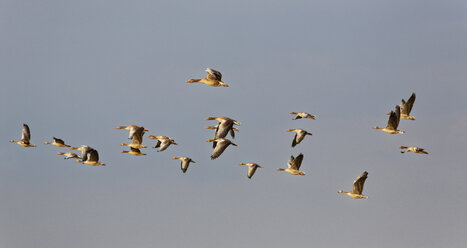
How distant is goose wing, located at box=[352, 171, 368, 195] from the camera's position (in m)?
54.7

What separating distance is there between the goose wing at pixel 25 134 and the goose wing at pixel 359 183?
23744mm

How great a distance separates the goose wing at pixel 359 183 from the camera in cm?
5472

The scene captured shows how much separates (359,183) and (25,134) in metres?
24.3

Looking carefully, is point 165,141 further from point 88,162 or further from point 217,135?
point 217,135

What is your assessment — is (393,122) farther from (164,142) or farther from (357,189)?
(164,142)

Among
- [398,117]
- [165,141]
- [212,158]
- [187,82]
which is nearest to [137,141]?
[165,141]

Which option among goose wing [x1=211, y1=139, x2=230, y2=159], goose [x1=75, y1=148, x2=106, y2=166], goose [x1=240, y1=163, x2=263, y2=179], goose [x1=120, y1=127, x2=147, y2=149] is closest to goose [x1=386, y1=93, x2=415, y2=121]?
goose [x1=240, y1=163, x2=263, y2=179]

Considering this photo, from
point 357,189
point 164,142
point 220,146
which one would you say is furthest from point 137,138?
point 357,189

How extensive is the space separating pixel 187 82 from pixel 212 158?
34.4ft

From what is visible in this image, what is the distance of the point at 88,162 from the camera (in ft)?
203

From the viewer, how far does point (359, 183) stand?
55.9m

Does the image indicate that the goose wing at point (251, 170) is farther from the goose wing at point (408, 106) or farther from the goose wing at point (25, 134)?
the goose wing at point (25, 134)

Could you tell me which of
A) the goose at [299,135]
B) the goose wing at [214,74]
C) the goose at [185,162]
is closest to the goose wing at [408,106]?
the goose at [299,135]

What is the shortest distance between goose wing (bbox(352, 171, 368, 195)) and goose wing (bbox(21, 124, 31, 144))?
2374 centimetres
